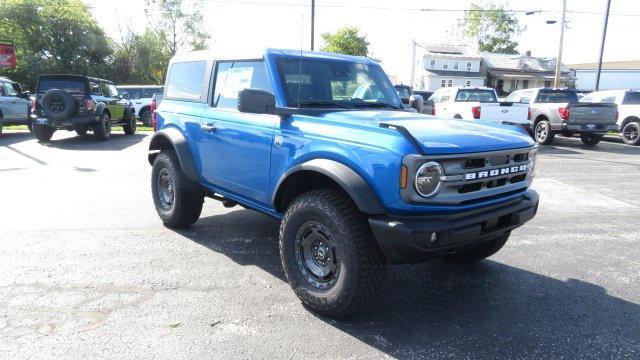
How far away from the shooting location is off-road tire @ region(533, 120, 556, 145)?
14586 mm

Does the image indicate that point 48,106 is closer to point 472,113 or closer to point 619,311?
point 472,113

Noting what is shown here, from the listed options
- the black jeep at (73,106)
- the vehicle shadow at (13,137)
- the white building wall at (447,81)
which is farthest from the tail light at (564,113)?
the white building wall at (447,81)

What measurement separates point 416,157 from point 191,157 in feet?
9.03

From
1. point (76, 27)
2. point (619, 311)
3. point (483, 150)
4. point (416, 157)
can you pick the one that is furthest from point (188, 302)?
point (76, 27)

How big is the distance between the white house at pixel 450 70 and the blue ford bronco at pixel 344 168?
179ft

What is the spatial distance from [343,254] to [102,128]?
12465mm

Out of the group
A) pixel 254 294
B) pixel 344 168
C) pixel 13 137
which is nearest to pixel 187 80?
pixel 254 294

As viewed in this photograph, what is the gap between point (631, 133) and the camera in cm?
1542

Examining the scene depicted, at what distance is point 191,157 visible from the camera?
15.5ft

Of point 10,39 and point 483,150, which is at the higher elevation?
point 10,39

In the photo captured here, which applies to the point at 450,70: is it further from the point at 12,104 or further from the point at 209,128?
the point at 209,128

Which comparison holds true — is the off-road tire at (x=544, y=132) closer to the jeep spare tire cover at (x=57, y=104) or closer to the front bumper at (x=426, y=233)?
the front bumper at (x=426, y=233)

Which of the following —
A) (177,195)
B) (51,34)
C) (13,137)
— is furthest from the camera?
(51,34)

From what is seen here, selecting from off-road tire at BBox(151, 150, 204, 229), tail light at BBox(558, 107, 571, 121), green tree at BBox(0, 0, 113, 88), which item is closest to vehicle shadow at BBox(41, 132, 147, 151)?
off-road tire at BBox(151, 150, 204, 229)
